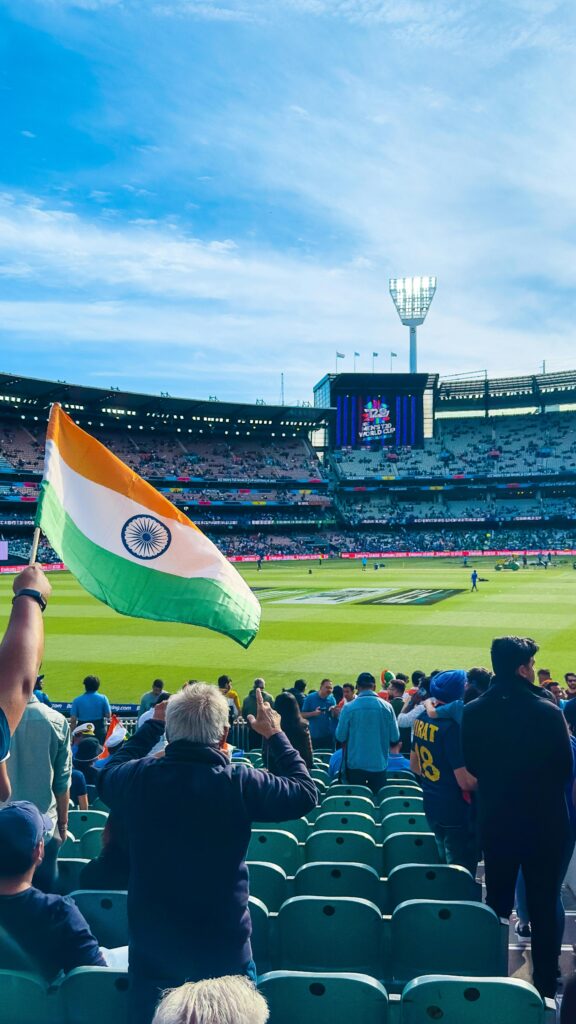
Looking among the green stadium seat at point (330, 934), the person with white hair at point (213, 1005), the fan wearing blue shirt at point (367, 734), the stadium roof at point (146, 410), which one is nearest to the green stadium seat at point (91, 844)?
the green stadium seat at point (330, 934)

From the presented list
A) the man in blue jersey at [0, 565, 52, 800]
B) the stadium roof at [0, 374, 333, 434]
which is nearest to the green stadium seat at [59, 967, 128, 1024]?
the man in blue jersey at [0, 565, 52, 800]

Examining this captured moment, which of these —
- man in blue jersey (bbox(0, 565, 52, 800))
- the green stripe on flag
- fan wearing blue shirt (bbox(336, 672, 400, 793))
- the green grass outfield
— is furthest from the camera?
the green grass outfield

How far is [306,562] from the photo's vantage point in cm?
7650

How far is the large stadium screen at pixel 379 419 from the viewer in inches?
4173

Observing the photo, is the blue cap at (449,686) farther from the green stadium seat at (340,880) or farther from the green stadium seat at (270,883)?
the green stadium seat at (270,883)

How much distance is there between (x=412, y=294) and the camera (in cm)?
10812

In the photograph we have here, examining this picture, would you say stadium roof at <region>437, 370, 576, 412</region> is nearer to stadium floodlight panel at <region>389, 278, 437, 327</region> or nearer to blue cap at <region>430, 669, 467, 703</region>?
stadium floodlight panel at <region>389, 278, 437, 327</region>

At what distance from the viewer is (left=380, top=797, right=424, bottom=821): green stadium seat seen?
762cm

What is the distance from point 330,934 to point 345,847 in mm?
1495

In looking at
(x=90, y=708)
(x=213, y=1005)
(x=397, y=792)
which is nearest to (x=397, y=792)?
(x=397, y=792)

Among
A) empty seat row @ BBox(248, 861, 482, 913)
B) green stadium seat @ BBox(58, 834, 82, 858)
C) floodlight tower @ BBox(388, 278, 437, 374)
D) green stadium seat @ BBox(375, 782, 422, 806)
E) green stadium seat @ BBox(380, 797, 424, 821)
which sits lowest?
green stadium seat @ BBox(375, 782, 422, 806)

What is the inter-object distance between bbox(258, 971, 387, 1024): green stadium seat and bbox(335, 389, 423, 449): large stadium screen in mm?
103881

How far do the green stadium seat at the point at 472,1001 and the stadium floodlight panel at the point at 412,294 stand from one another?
111 meters

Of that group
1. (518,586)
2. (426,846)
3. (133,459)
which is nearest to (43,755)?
(426,846)
